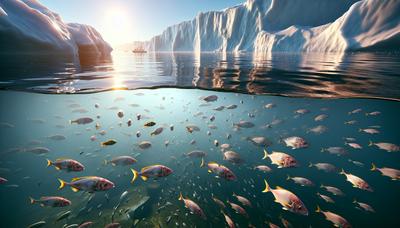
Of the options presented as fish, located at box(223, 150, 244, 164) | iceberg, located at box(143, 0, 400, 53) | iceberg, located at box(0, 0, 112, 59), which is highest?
iceberg, located at box(143, 0, 400, 53)

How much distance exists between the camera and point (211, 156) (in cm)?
1753

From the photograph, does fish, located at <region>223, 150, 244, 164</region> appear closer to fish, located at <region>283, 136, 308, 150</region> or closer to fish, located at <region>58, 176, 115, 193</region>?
fish, located at <region>283, 136, 308, 150</region>

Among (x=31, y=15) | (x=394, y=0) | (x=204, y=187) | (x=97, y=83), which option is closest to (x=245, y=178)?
(x=204, y=187)

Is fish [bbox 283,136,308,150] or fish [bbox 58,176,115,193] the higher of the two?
fish [bbox 283,136,308,150]

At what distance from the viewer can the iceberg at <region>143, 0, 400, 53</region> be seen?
121ft

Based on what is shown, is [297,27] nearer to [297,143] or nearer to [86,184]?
[297,143]

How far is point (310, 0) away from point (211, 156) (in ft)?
244

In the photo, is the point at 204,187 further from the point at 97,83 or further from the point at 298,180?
the point at 97,83

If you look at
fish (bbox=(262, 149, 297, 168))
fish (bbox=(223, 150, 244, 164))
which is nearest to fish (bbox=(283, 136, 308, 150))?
fish (bbox=(262, 149, 297, 168))

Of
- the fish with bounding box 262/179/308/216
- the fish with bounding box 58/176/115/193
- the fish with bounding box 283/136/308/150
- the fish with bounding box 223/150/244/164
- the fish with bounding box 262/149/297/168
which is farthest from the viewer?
the fish with bounding box 223/150/244/164

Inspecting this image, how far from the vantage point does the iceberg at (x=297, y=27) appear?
36750 millimetres

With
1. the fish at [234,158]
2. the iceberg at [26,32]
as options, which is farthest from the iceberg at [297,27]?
the iceberg at [26,32]

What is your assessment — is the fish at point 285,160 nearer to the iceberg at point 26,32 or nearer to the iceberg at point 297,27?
the iceberg at point 26,32

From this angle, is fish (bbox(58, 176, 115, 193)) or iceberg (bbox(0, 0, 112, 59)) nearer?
fish (bbox(58, 176, 115, 193))
